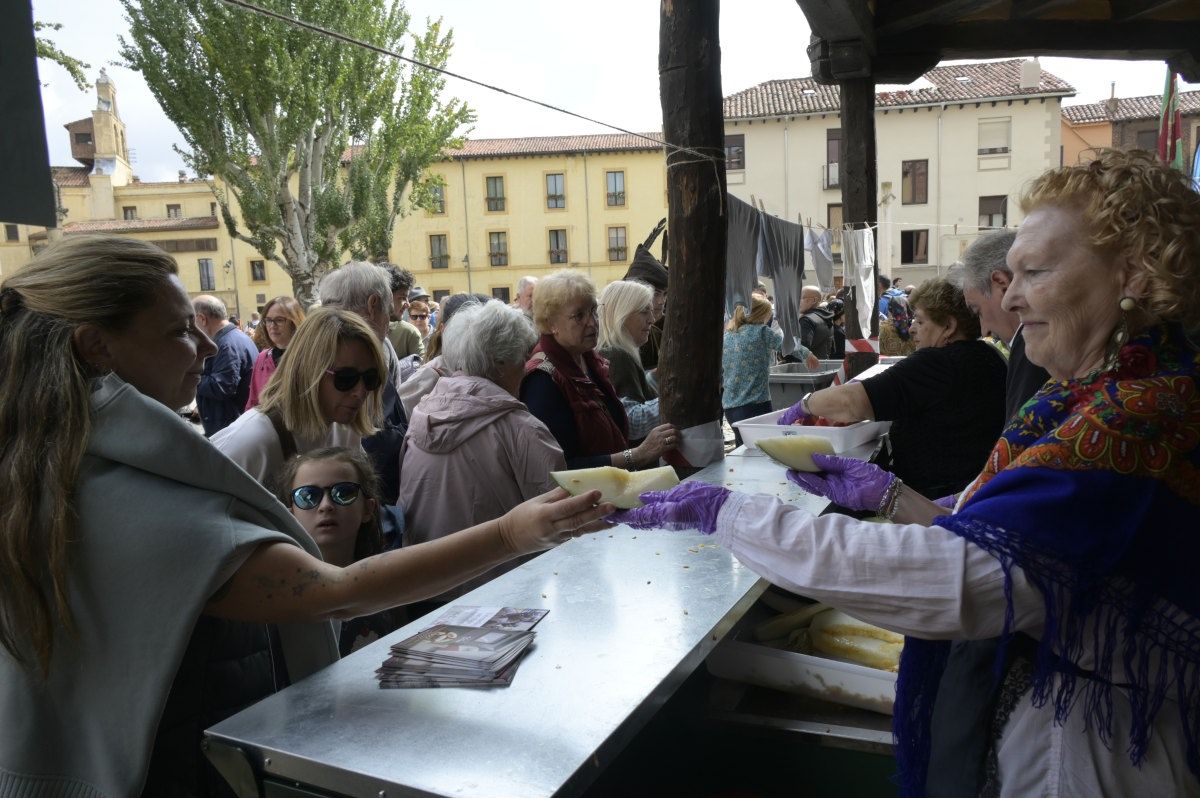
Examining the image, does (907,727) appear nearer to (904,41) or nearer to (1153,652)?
(1153,652)

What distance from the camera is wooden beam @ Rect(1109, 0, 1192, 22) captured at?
20.9 ft

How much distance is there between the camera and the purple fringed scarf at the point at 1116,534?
4.34 ft

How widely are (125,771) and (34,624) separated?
1.00 ft

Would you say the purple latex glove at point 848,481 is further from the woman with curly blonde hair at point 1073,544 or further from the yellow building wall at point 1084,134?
the yellow building wall at point 1084,134

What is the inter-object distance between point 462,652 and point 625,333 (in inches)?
149

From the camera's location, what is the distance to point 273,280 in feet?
165

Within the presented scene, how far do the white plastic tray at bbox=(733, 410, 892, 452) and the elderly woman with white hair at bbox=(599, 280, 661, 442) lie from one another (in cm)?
128

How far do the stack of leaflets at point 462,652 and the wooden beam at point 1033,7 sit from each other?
6.82 meters

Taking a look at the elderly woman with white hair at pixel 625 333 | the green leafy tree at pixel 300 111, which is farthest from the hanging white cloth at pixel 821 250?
the green leafy tree at pixel 300 111

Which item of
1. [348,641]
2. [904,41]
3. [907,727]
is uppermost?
[904,41]

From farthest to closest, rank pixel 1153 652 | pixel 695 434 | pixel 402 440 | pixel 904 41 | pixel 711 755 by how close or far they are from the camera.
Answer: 1. pixel 904 41
2. pixel 695 434
3. pixel 402 440
4. pixel 711 755
5. pixel 1153 652

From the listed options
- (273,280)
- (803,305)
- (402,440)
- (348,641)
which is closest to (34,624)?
(348,641)

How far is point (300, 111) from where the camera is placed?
24.0m

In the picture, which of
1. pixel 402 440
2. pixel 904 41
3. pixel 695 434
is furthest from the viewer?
pixel 904 41
